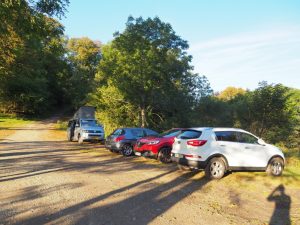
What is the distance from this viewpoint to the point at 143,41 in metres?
29.3

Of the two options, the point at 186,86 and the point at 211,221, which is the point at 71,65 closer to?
the point at 186,86

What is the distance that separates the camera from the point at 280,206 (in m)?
8.83

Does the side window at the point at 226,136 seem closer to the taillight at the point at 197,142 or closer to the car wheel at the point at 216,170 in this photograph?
the taillight at the point at 197,142

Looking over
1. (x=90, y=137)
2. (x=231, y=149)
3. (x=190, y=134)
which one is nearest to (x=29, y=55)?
(x=90, y=137)

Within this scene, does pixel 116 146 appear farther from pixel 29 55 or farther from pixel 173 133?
pixel 29 55

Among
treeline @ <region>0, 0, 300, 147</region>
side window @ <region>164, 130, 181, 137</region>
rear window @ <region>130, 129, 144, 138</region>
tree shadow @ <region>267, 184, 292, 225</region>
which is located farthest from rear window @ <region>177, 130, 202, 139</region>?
treeline @ <region>0, 0, 300, 147</region>

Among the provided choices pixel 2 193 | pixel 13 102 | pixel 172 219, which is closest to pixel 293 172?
pixel 172 219

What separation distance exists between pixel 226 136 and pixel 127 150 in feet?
24.0

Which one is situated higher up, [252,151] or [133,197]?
[252,151]

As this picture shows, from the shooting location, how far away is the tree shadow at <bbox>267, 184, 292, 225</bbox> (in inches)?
296

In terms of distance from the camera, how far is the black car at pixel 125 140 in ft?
60.8

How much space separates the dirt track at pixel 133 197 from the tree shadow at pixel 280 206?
20 mm

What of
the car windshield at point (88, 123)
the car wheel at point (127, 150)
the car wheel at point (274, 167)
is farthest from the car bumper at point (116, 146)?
the car windshield at point (88, 123)

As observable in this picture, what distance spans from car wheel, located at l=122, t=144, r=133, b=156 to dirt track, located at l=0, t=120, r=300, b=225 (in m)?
4.64
